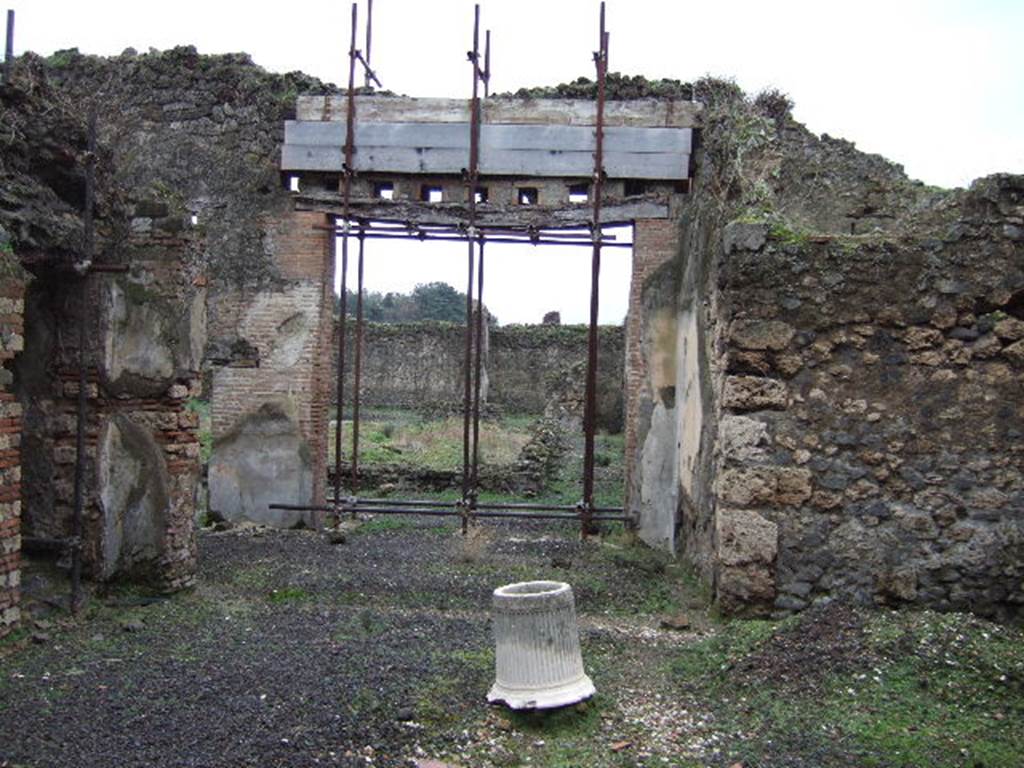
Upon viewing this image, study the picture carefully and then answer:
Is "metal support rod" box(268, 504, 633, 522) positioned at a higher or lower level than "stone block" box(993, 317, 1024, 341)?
lower

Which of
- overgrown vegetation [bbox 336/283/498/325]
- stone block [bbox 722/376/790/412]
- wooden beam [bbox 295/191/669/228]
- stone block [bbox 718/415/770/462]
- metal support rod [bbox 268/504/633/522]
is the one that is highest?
overgrown vegetation [bbox 336/283/498/325]

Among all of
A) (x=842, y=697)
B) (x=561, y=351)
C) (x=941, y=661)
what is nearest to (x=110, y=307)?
(x=842, y=697)

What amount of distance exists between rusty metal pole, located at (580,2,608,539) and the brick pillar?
0.61 metres

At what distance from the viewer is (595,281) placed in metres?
11.2

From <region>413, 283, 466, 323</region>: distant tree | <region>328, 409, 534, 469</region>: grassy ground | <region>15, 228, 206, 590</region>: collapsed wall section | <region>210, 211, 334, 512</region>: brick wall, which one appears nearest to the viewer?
<region>15, 228, 206, 590</region>: collapsed wall section

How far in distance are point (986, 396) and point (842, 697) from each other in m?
2.59

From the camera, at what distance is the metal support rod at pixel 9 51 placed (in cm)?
662

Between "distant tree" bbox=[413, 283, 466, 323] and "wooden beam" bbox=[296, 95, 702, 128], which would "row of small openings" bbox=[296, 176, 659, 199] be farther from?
"distant tree" bbox=[413, 283, 466, 323]

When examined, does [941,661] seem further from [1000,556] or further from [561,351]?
[561,351]

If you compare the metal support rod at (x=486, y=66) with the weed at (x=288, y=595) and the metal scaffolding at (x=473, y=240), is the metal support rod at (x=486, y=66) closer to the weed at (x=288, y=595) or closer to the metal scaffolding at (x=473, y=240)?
the metal scaffolding at (x=473, y=240)

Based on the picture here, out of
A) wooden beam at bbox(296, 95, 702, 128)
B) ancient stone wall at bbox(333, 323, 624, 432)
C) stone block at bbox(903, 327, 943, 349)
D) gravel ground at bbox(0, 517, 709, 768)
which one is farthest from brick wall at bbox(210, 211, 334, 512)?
ancient stone wall at bbox(333, 323, 624, 432)

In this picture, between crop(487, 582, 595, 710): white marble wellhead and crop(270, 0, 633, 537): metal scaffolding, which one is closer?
crop(487, 582, 595, 710): white marble wellhead

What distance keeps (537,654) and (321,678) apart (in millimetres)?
1323

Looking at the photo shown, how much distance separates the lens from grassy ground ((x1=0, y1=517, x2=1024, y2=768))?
470 centimetres
